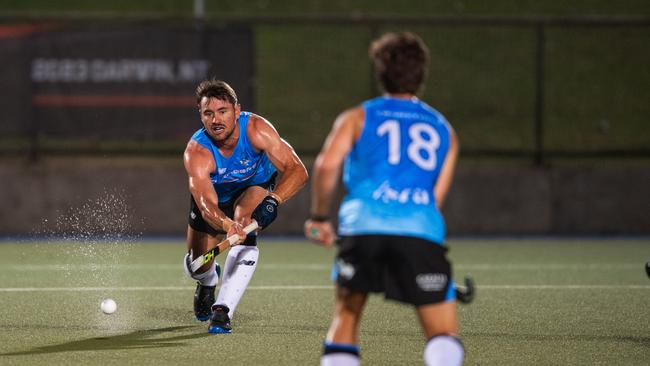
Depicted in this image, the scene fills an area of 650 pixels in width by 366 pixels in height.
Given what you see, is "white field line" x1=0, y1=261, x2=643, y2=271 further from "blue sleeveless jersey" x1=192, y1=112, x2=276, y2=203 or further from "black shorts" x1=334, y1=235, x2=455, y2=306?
"black shorts" x1=334, y1=235, x2=455, y2=306

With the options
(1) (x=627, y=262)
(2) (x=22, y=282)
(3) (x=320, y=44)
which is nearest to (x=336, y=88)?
(3) (x=320, y=44)

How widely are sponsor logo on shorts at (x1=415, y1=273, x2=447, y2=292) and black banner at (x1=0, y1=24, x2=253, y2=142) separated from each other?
8429 mm

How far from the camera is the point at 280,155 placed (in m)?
7.17

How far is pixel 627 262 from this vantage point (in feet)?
35.0

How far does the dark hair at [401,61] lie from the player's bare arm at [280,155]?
7.97ft

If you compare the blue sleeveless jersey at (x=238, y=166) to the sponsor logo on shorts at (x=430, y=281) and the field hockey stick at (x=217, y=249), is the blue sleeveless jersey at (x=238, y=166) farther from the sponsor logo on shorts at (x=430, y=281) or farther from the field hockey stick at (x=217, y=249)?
the sponsor logo on shorts at (x=430, y=281)

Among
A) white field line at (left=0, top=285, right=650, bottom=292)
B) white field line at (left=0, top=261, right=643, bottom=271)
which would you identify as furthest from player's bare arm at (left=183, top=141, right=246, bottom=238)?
white field line at (left=0, top=261, right=643, bottom=271)

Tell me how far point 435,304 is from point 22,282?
530 cm

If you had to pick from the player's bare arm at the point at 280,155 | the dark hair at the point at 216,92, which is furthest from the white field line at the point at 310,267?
the dark hair at the point at 216,92

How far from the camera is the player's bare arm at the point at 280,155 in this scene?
7.16 m

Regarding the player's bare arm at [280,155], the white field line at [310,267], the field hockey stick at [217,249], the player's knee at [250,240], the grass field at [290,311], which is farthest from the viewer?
the white field line at [310,267]

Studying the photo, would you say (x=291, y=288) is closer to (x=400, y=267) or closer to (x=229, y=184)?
(x=229, y=184)

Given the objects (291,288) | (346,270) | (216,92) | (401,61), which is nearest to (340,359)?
(346,270)

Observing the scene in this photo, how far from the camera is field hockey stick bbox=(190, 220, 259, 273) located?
680 centimetres
